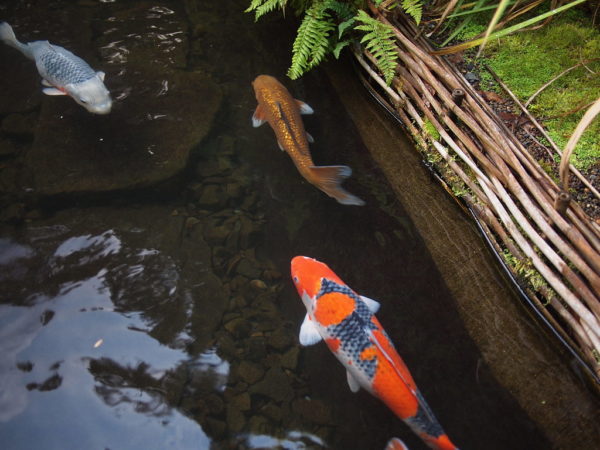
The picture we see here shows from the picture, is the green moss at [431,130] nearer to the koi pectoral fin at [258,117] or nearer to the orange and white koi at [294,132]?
the orange and white koi at [294,132]

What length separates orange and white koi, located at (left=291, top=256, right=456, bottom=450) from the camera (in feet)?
8.46

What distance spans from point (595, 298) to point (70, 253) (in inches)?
146

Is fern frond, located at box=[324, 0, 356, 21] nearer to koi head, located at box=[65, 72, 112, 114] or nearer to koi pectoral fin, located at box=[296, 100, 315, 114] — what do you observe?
koi pectoral fin, located at box=[296, 100, 315, 114]

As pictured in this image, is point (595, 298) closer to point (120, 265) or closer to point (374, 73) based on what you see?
point (374, 73)

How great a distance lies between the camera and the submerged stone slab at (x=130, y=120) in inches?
155

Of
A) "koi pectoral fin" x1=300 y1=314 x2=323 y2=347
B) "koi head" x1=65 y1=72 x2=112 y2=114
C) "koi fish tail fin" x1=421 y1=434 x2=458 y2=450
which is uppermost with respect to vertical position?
"koi fish tail fin" x1=421 y1=434 x2=458 y2=450

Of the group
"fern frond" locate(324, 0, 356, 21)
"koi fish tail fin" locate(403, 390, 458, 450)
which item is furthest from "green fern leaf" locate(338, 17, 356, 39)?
"koi fish tail fin" locate(403, 390, 458, 450)

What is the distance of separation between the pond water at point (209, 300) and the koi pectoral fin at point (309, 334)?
0.25 m

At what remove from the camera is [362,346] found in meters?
2.71

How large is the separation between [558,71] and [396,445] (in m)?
3.32

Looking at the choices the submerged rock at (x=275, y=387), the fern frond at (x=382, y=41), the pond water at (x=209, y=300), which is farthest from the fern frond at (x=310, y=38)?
the submerged rock at (x=275, y=387)

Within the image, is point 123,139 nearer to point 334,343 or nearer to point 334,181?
point 334,181

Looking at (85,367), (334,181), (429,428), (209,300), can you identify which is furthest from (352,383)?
(85,367)

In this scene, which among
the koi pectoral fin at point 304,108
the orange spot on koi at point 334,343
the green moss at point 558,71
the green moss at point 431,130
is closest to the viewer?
the orange spot on koi at point 334,343
